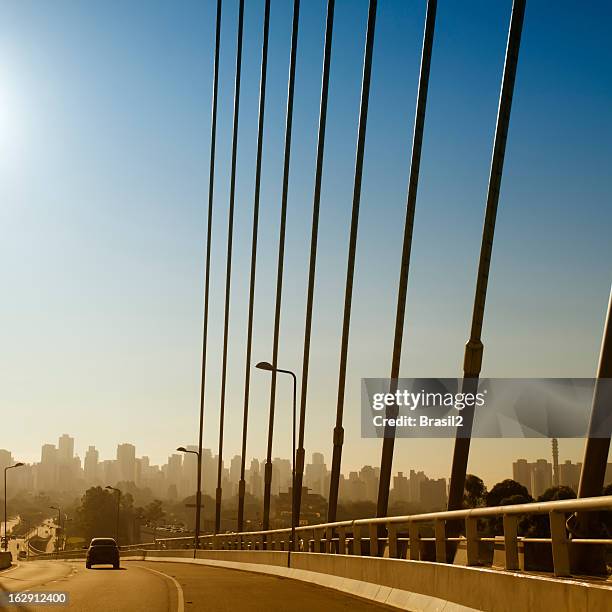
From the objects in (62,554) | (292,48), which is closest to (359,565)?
(292,48)

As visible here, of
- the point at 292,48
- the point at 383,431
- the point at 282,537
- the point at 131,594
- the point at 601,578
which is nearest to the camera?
the point at 601,578

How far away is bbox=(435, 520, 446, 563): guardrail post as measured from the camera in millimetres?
15500

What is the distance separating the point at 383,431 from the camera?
29.0 m

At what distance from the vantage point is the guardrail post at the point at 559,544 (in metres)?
10.7

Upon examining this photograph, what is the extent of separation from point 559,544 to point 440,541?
4925mm

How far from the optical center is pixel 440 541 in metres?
15.5

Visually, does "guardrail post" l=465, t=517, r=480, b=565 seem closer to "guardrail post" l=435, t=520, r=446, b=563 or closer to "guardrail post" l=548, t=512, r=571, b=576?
"guardrail post" l=435, t=520, r=446, b=563

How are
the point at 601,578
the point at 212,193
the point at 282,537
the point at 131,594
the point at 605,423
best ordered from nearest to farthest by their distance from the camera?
the point at 601,578, the point at 605,423, the point at 131,594, the point at 282,537, the point at 212,193

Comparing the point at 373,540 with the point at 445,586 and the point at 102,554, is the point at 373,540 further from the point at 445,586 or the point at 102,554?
the point at 102,554

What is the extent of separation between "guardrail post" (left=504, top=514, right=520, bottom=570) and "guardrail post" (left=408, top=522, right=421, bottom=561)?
512cm

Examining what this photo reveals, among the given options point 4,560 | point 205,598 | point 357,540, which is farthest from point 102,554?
point 205,598

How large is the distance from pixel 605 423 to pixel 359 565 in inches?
369

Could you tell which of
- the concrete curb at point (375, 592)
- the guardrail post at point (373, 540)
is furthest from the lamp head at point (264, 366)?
the guardrail post at point (373, 540)

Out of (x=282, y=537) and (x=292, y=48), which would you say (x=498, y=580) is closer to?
(x=282, y=537)
